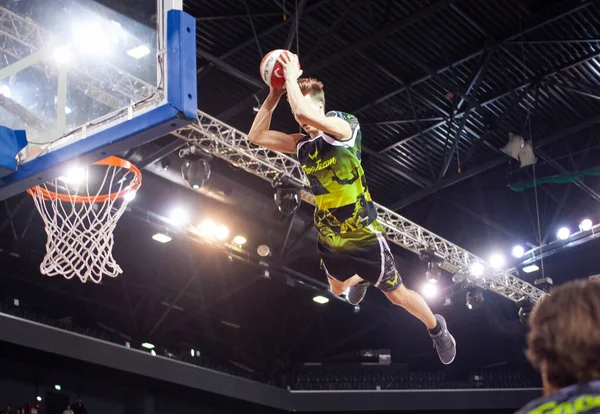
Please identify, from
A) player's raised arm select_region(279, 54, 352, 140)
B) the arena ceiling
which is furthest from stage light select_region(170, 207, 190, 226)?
player's raised arm select_region(279, 54, 352, 140)

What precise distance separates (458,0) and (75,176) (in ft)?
17.9

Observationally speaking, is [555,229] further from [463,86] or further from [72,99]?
[72,99]

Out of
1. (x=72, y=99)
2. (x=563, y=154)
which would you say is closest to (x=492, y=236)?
(x=563, y=154)

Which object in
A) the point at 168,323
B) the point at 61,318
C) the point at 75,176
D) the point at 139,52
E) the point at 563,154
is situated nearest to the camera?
the point at 139,52

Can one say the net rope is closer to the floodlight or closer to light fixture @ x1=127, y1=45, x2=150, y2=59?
light fixture @ x1=127, y1=45, x2=150, y2=59

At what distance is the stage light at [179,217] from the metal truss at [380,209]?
1467 millimetres

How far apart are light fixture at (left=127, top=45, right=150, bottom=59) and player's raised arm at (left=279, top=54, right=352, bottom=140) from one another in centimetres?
125

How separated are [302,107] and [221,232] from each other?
28.5 ft

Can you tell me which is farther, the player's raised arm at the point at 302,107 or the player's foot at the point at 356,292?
the player's foot at the point at 356,292

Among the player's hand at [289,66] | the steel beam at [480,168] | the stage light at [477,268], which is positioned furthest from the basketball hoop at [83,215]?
the stage light at [477,268]

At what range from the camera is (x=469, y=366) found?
1975 cm

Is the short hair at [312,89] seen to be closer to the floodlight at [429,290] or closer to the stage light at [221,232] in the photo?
the stage light at [221,232]

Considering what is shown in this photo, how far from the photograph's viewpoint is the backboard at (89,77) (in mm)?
5863

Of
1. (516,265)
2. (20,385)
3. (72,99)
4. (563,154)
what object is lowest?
(72,99)
